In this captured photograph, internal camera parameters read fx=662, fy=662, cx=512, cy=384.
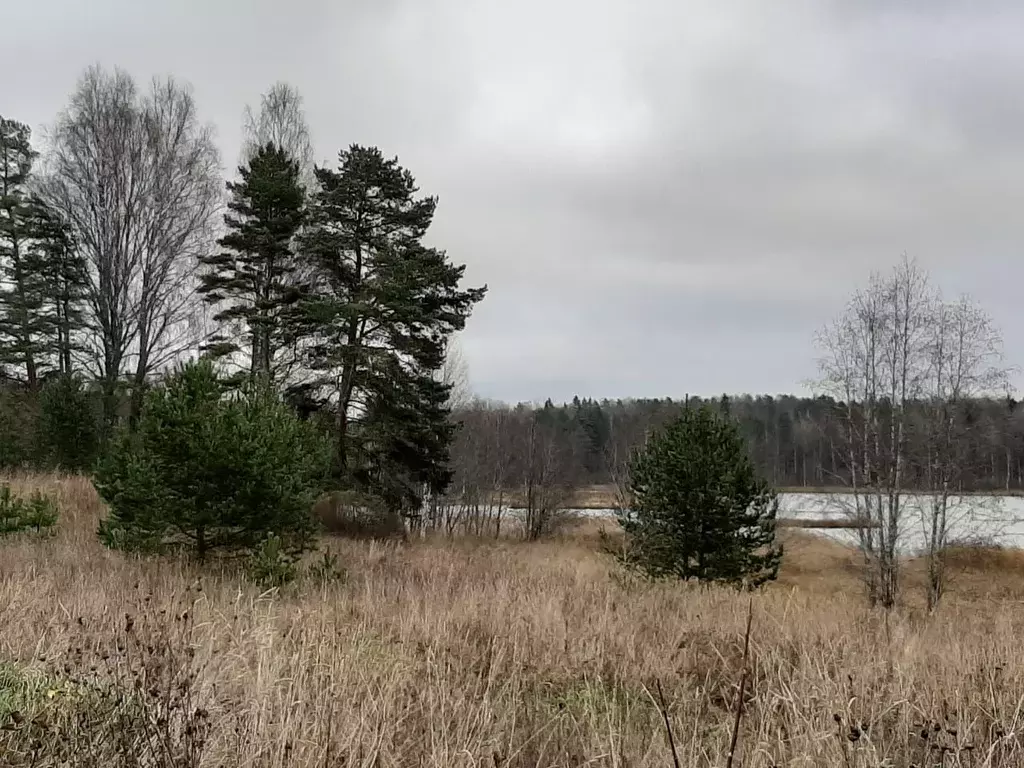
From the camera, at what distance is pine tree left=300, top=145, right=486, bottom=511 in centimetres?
1529

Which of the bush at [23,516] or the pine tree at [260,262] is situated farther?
the pine tree at [260,262]

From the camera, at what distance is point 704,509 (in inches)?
424

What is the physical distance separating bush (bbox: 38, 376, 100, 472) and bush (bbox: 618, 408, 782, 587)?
1287cm

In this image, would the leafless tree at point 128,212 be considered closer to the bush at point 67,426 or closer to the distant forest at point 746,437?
the bush at point 67,426

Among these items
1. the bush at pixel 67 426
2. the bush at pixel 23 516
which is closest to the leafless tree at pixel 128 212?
the bush at pixel 67 426

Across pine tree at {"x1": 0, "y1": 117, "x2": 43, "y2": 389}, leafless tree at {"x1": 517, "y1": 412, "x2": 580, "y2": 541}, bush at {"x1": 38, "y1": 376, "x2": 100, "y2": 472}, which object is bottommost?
leafless tree at {"x1": 517, "y1": 412, "x2": 580, "y2": 541}

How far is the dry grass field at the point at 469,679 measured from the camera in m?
2.68

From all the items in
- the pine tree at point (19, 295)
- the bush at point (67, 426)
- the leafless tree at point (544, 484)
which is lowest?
the leafless tree at point (544, 484)

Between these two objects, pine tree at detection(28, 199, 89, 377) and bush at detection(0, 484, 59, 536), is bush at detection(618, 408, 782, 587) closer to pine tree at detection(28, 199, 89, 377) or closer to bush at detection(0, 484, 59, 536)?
bush at detection(0, 484, 59, 536)

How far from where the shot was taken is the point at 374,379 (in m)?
15.6

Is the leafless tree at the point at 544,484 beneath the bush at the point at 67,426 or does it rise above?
beneath

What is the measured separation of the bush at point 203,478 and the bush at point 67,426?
9.13 metres

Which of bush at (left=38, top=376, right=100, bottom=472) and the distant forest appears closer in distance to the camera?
bush at (left=38, top=376, right=100, bottom=472)

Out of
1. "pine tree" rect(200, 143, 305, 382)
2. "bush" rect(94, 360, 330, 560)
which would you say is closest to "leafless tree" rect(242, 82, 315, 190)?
"pine tree" rect(200, 143, 305, 382)
